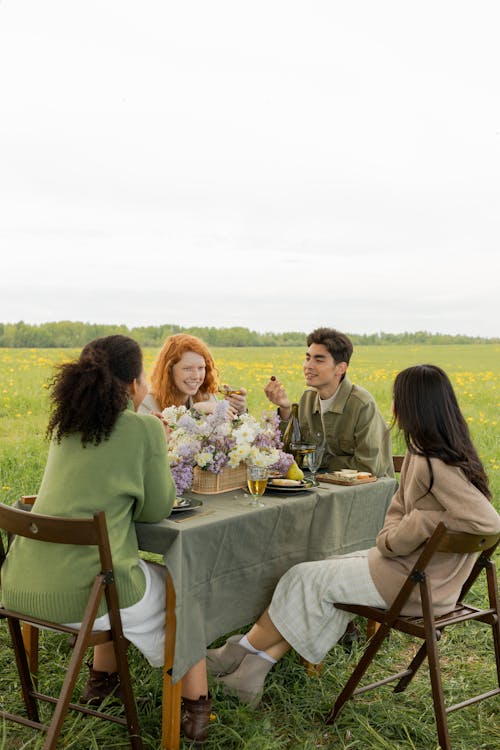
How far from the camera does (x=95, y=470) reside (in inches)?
112

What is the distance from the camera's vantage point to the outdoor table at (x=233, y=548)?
300 cm

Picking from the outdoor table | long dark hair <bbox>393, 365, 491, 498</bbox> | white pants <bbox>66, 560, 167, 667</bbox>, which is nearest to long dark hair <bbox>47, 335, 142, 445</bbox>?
the outdoor table

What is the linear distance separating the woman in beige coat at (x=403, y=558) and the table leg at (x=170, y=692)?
1.58 feet

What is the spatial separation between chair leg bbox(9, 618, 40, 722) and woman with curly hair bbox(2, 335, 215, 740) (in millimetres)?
248

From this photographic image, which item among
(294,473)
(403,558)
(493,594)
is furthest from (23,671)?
(493,594)

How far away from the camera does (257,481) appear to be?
11.0ft

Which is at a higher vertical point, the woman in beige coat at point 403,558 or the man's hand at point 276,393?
the man's hand at point 276,393

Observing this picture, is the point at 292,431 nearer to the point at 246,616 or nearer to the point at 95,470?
the point at 246,616

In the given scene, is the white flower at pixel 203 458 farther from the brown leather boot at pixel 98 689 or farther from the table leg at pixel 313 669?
the table leg at pixel 313 669

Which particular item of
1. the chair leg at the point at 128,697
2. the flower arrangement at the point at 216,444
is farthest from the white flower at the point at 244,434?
the chair leg at the point at 128,697

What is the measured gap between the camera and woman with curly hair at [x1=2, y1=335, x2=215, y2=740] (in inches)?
112

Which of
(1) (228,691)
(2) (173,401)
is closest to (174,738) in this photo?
(1) (228,691)

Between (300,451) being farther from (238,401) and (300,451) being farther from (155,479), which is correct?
(155,479)

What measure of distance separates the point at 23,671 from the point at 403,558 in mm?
1557
